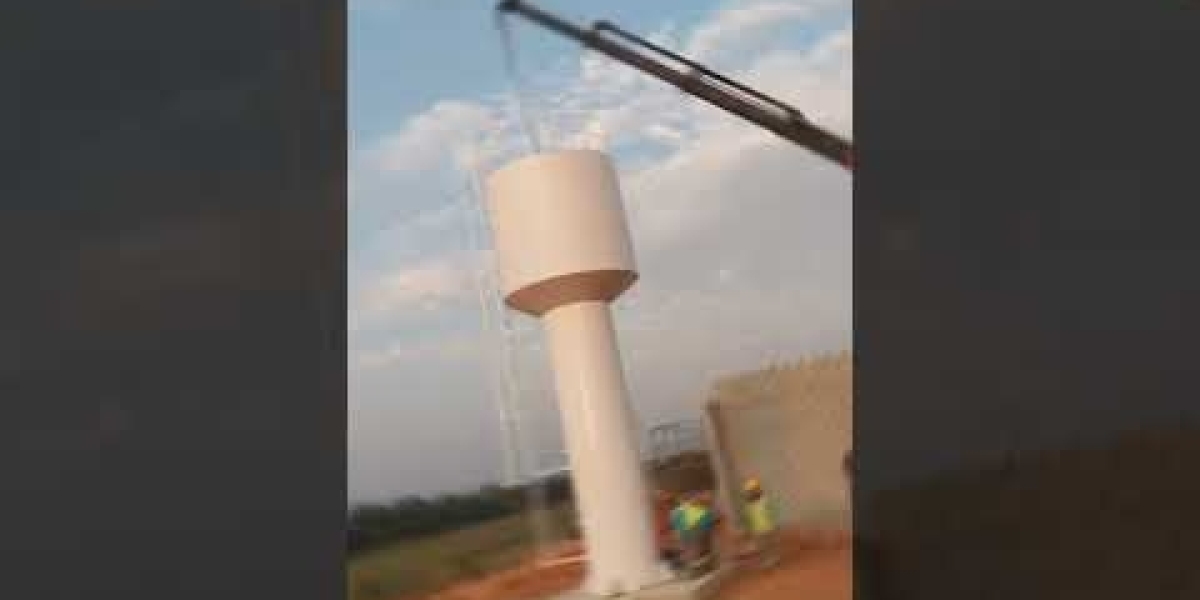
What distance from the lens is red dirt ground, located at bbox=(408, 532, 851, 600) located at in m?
11.4

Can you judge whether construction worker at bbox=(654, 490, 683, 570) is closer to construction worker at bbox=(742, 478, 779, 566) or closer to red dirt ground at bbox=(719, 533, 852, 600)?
red dirt ground at bbox=(719, 533, 852, 600)

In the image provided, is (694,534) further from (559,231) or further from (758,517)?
(559,231)

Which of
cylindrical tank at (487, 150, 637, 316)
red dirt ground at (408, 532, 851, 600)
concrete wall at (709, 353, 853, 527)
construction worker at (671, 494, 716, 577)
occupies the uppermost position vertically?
cylindrical tank at (487, 150, 637, 316)

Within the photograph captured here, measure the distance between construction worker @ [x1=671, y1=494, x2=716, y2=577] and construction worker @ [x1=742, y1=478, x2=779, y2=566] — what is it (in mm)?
914

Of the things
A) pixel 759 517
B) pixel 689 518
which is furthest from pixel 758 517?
pixel 689 518

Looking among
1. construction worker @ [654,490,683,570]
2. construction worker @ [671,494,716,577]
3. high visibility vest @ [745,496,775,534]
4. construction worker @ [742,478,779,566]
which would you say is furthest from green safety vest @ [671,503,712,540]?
high visibility vest @ [745,496,775,534]

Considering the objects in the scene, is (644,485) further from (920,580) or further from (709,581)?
Answer: (920,580)

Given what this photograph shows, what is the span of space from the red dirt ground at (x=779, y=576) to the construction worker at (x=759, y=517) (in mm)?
153

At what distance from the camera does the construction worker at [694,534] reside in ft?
37.0

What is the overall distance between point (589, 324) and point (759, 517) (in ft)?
10.5

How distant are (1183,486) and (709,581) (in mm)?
4082

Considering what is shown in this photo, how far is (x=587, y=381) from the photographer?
11.0 m

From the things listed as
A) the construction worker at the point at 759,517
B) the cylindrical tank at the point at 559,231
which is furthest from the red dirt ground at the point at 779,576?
the cylindrical tank at the point at 559,231

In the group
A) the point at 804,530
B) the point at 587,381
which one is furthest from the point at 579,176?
the point at 804,530
